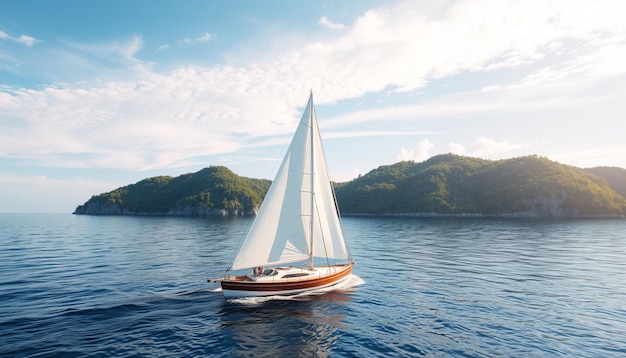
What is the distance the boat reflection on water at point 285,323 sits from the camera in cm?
1783

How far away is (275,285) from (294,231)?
474 cm

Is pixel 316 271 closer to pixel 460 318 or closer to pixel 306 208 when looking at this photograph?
pixel 306 208

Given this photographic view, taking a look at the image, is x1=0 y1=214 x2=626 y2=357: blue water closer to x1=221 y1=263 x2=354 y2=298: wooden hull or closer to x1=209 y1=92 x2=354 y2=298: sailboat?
x1=221 y1=263 x2=354 y2=298: wooden hull

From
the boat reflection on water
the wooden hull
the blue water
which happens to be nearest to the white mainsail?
the wooden hull

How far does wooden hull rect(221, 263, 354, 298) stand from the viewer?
24.9 meters

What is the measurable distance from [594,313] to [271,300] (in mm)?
25221

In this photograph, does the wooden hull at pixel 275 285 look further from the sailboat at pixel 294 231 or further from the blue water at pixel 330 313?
the blue water at pixel 330 313

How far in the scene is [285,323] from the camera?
21.4m

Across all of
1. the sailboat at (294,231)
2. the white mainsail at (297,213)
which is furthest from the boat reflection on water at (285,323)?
the white mainsail at (297,213)

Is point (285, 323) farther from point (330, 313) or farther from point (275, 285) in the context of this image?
point (275, 285)

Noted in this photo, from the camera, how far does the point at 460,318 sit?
894 inches

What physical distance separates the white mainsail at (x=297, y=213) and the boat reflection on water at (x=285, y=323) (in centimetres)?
322

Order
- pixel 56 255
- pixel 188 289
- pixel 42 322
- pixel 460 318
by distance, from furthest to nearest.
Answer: pixel 56 255
pixel 188 289
pixel 460 318
pixel 42 322

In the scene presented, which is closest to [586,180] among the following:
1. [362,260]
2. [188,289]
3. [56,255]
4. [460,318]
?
[362,260]
